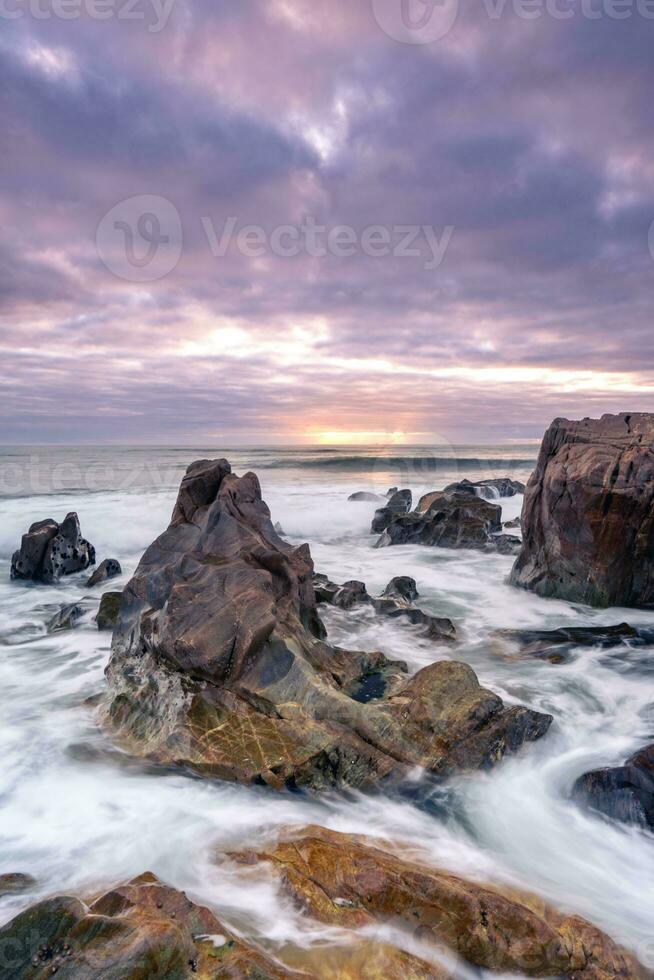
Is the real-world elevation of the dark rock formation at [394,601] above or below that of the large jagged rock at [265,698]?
below

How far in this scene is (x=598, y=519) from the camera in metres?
9.51

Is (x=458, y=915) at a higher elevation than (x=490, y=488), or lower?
lower

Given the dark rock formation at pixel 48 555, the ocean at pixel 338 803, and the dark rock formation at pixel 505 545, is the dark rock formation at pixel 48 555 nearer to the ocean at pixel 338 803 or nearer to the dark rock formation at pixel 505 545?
the ocean at pixel 338 803

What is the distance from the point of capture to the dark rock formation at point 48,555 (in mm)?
12430

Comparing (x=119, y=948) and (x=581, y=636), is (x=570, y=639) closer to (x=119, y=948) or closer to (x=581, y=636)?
(x=581, y=636)

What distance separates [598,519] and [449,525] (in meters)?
6.75

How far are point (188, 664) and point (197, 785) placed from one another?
1124 mm

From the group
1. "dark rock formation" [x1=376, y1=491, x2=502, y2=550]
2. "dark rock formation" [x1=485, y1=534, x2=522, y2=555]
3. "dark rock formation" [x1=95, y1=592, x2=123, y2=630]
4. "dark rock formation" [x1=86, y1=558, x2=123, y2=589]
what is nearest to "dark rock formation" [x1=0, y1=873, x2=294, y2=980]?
"dark rock formation" [x1=95, y1=592, x2=123, y2=630]

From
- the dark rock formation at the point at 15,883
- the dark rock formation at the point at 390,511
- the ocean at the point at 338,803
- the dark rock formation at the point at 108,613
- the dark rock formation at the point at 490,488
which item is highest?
the dark rock formation at the point at 490,488

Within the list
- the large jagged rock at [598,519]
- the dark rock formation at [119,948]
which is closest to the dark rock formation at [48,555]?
the large jagged rock at [598,519]

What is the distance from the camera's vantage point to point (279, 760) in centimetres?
455

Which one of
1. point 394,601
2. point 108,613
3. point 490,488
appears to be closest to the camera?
point 108,613

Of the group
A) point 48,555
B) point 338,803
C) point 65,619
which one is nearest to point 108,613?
Result: point 65,619

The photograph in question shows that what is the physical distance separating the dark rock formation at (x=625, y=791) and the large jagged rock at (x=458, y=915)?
1305 millimetres
